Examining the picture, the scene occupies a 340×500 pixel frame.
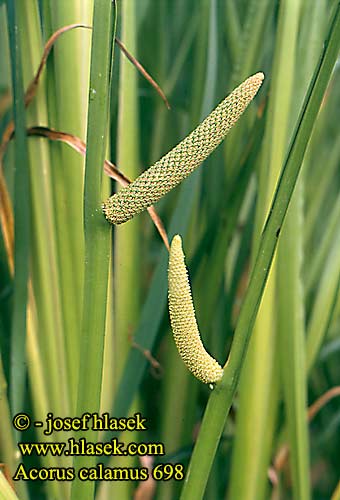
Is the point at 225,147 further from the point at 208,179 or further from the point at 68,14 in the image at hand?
the point at 68,14

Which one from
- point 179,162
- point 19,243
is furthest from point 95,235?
→ point 19,243

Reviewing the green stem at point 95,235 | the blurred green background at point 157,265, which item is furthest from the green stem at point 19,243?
the green stem at point 95,235

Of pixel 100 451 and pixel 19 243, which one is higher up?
pixel 19 243

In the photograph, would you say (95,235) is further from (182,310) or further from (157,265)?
(157,265)

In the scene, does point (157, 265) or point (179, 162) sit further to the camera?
point (157, 265)

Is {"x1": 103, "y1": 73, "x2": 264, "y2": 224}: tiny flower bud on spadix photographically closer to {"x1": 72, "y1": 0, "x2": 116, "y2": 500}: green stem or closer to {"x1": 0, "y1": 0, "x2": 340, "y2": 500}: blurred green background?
{"x1": 72, "y1": 0, "x2": 116, "y2": 500}: green stem

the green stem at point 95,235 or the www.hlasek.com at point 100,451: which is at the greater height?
the green stem at point 95,235

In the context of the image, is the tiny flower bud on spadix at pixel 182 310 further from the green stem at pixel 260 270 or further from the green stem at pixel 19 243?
the green stem at pixel 19 243

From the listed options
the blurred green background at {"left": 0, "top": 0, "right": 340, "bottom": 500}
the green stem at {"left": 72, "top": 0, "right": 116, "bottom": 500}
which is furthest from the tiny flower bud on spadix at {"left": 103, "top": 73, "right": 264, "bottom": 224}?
the blurred green background at {"left": 0, "top": 0, "right": 340, "bottom": 500}
